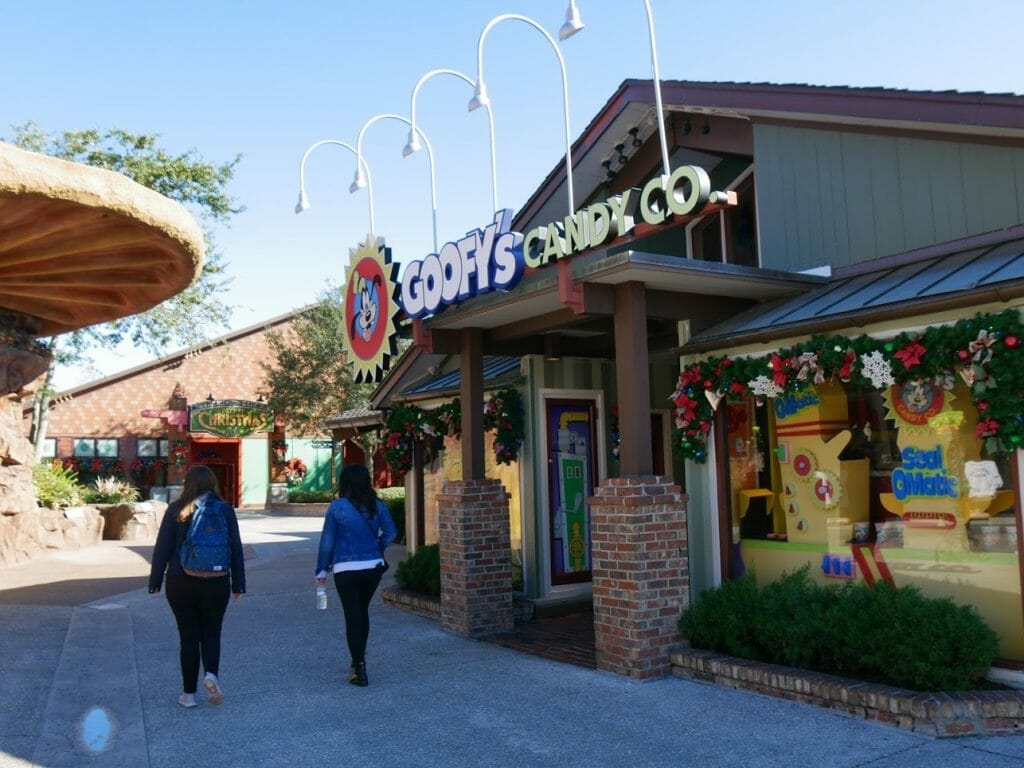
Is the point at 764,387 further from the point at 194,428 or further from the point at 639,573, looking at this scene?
the point at 194,428

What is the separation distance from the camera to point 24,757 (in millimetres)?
5211

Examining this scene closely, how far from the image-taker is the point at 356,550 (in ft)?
22.1

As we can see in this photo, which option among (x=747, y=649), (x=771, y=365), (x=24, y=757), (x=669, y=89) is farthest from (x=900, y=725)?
(x=669, y=89)

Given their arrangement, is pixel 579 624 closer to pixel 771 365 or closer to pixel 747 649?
pixel 747 649

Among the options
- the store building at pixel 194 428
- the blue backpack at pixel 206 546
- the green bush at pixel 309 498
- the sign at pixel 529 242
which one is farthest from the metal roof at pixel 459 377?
the store building at pixel 194 428

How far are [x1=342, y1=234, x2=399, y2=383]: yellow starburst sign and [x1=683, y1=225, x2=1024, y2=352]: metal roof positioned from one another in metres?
3.03

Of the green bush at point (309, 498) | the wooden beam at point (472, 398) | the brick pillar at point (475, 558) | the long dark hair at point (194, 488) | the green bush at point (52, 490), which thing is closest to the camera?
the long dark hair at point (194, 488)

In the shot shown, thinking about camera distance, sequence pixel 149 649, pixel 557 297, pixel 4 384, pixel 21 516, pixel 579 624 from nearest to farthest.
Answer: pixel 557 297, pixel 149 649, pixel 579 624, pixel 4 384, pixel 21 516

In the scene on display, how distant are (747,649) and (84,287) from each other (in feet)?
20.4

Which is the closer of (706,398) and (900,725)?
(900,725)

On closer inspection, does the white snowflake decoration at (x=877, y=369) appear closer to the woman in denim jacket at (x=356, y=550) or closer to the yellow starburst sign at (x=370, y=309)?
the woman in denim jacket at (x=356, y=550)

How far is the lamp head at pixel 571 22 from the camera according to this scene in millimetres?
6945

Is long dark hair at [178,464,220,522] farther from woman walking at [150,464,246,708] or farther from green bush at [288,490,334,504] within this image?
green bush at [288,490,334,504]

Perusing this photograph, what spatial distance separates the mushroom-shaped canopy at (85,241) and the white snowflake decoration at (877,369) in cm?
496
